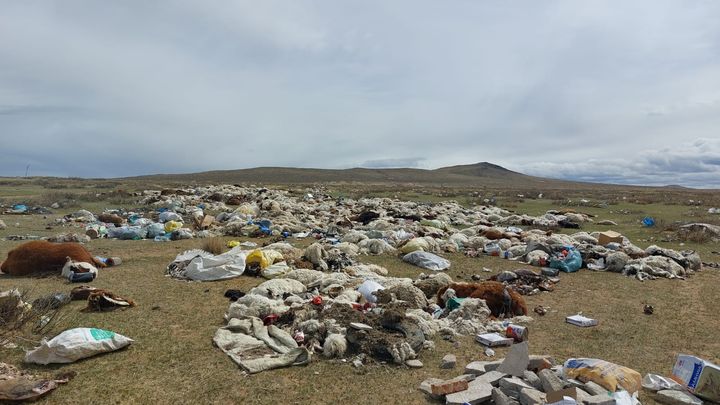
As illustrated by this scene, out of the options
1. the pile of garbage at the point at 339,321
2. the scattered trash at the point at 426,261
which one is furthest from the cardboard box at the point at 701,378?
the scattered trash at the point at 426,261

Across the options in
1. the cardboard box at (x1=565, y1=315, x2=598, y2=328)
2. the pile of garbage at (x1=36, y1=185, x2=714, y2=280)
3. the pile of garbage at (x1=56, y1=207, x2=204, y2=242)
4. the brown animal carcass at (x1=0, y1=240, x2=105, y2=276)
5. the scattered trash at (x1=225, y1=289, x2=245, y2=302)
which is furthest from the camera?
the pile of garbage at (x1=56, y1=207, x2=204, y2=242)

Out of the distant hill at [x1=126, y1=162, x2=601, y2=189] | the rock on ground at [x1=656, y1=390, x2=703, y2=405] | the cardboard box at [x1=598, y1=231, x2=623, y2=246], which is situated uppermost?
the distant hill at [x1=126, y1=162, x2=601, y2=189]

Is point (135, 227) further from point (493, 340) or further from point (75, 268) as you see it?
point (493, 340)

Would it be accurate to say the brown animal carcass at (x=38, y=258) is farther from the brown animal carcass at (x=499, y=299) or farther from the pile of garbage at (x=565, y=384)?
the pile of garbage at (x=565, y=384)

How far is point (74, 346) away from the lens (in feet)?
16.3

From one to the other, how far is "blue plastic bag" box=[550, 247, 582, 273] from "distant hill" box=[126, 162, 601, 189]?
61972mm

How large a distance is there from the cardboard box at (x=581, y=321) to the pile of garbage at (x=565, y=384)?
194 centimetres

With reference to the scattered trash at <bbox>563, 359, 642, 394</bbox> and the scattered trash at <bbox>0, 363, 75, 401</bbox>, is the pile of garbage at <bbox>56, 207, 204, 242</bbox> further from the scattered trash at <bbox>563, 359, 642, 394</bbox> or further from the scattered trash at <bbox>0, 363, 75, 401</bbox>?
the scattered trash at <bbox>563, 359, 642, 394</bbox>

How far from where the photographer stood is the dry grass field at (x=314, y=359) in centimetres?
451

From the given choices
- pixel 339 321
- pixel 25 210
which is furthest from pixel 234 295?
pixel 25 210

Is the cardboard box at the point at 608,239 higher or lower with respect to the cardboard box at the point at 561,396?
higher

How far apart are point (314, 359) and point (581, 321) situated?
13.9ft

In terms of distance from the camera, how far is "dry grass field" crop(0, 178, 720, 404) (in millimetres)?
4508

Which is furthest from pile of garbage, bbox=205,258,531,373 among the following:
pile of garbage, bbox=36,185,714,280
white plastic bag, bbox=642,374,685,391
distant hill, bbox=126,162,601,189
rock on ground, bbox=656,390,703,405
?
distant hill, bbox=126,162,601,189
